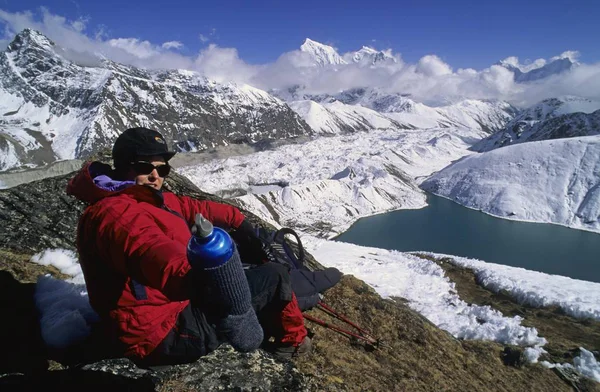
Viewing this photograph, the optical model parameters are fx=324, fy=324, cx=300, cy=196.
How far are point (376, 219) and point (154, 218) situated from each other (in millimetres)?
101878

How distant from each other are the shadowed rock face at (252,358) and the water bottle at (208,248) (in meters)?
2.50

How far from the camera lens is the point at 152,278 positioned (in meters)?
2.33

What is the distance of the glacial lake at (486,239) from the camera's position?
2670 inches

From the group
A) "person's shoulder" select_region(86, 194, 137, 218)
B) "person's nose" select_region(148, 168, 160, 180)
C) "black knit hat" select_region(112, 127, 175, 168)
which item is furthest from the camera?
"person's nose" select_region(148, 168, 160, 180)

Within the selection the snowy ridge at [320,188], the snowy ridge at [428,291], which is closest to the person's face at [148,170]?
the snowy ridge at [428,291]

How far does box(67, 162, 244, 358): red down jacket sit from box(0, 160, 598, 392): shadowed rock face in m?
1.08

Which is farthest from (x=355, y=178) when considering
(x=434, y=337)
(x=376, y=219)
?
(x=434, y=337)

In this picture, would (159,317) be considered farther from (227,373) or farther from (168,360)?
(227,373)

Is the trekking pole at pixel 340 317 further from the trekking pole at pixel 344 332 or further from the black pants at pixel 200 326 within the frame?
the black pants at pixel 200 326

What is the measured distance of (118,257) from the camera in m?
2.54

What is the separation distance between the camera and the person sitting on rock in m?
2.28

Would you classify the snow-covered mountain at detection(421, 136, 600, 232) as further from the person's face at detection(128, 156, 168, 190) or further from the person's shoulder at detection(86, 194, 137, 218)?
the person's shoulder at detection(86, 194, 137, 218)

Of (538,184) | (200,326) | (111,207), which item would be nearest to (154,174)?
(111,207)

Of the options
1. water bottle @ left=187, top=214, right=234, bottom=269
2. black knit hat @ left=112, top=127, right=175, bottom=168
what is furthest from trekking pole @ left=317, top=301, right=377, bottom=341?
water bottle @ left=187, top=214, right=234, bottom=269
